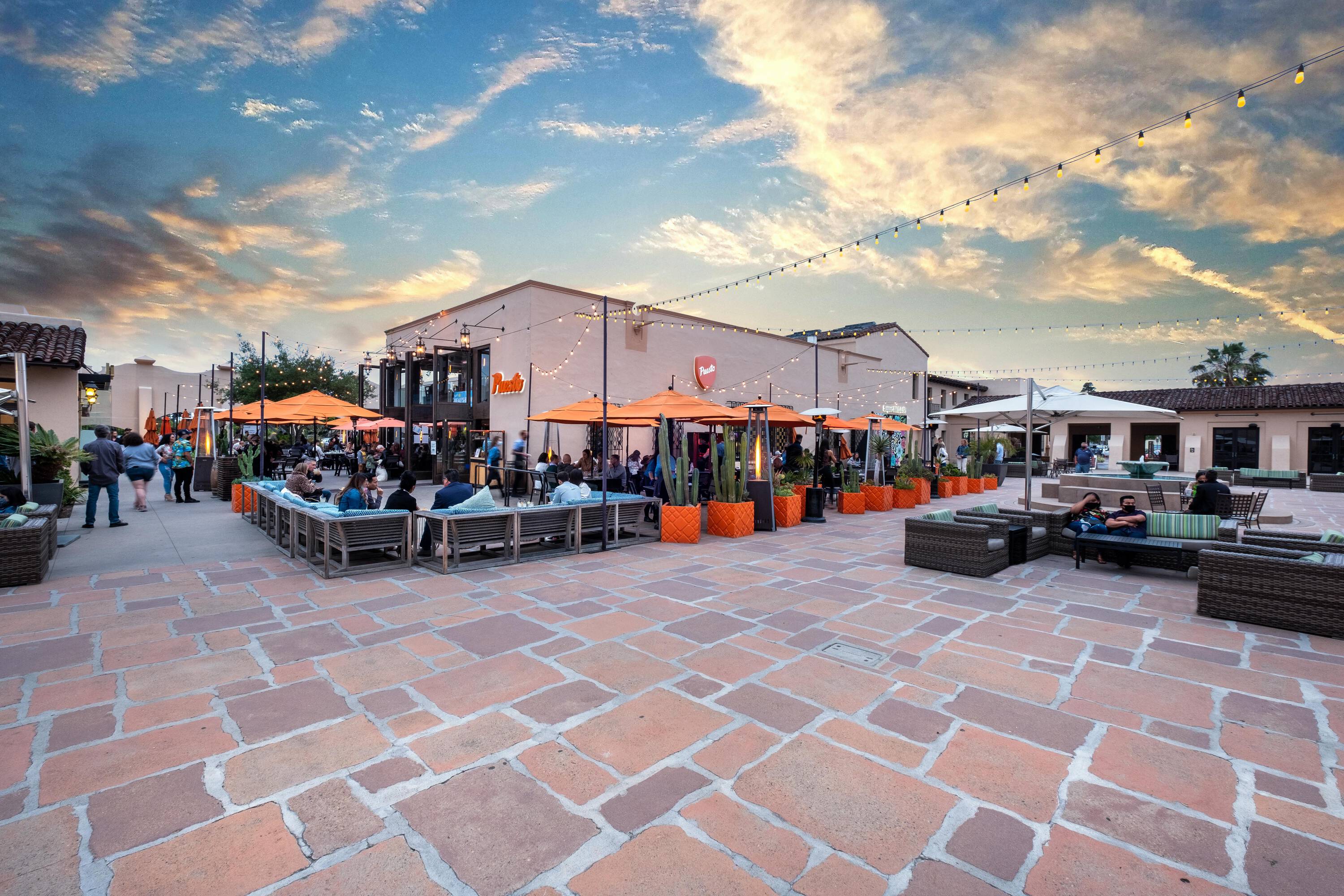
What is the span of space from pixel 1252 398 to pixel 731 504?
28.2 meters

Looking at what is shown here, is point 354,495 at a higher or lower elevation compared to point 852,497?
higher

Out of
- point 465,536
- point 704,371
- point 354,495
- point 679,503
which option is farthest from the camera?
point 704,371

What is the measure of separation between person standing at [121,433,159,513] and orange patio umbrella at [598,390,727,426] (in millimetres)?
8558

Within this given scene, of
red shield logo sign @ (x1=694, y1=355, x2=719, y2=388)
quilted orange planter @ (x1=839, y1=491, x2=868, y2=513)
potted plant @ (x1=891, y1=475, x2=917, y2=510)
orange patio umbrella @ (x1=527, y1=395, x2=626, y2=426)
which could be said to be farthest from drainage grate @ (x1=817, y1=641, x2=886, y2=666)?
red shield logo sign @ (x1=694, y1=355, x2=719, y2=388)

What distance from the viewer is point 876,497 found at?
11703 millimetres

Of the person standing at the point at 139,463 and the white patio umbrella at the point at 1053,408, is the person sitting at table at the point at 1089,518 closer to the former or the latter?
the white patio umbrella at the point at 1053,408

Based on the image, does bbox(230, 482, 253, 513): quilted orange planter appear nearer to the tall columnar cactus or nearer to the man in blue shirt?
the man in blue shirt

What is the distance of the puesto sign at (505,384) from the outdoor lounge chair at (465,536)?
9.24m

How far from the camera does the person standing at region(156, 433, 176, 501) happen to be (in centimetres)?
1302

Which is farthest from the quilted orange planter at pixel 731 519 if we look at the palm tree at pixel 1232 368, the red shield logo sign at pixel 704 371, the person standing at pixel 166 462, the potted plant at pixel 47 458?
the palm tree at pixel 1232 368

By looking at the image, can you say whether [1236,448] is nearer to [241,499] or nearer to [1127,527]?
[1127,527]

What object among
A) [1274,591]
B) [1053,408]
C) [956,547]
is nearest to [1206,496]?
[1053,408]

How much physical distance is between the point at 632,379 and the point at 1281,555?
14048mm

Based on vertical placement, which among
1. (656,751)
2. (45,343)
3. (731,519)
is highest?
(45,343)
